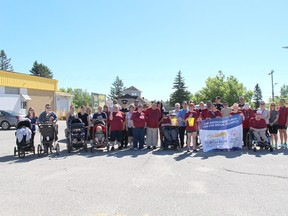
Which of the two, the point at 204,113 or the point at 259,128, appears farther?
the point at 204,113

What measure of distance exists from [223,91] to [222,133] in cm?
7559

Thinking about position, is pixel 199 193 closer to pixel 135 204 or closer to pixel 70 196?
pixel 135 204

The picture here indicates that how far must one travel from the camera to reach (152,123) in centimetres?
1234

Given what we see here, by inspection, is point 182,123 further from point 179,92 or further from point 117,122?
point 179,92

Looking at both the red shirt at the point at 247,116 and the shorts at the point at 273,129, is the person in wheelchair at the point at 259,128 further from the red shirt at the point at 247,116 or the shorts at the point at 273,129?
the shorts at the point at 273,129

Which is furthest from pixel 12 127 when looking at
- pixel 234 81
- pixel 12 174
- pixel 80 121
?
pixel 234 81

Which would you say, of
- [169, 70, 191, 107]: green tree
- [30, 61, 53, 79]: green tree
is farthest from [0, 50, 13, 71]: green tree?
[169, 70, 191, 107]: green tree

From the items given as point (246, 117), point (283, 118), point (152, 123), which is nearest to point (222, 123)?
point (246, 117)

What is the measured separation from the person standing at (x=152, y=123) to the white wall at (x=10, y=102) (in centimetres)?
2864

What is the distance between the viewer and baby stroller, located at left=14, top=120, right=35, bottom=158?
10547 millimetres

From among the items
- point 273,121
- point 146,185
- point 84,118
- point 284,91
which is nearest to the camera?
point 146,185

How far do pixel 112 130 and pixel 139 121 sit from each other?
1166mm

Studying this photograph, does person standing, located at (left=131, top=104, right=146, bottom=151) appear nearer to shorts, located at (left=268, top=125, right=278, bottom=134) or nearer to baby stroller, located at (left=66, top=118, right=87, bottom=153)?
baby stroller, located at (left=66, top=118, right=87, bottom=153)

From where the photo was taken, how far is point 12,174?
7918 millimetres
